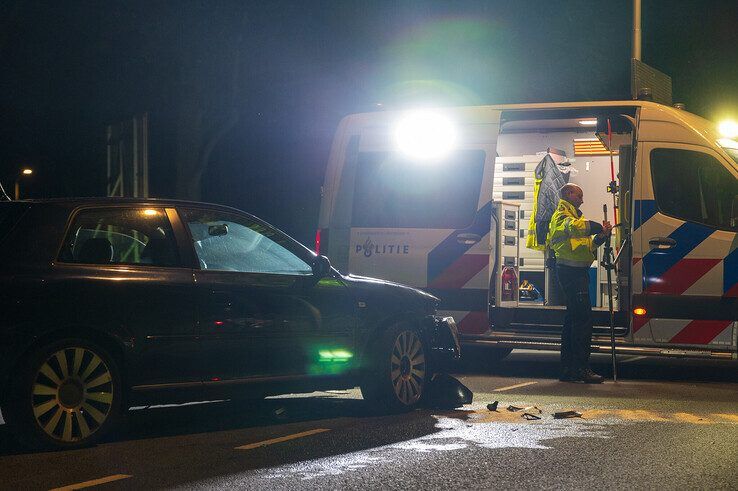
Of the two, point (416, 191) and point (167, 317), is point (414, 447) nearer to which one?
point (167, 317)

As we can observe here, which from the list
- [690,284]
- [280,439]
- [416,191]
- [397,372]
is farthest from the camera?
[416,191]

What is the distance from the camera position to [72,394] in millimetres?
6766

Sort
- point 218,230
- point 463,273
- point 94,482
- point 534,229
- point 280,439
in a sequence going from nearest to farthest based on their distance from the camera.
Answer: point 94,482 < point 280,439 < point 218,230 < point 463,273 < point 534,229

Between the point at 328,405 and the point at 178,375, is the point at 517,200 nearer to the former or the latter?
the point at 328,405

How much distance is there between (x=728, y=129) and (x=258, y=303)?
19.9 ft

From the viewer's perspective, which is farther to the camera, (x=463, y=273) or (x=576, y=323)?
(x=463, y=273)

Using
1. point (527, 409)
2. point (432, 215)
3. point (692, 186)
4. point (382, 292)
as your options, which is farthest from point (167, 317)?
point (692, 186)

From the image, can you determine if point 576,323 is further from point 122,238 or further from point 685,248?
point 122,238

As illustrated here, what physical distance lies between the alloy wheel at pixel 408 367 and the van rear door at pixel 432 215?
2669mm

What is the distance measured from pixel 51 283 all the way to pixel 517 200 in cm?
853

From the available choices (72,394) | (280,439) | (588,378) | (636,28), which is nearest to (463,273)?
(588,378)

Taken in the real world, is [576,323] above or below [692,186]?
below

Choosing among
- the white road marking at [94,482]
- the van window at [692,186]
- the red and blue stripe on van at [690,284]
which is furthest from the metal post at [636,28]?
the white road marking at [94,482]

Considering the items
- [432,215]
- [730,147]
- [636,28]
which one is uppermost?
[636,28]
